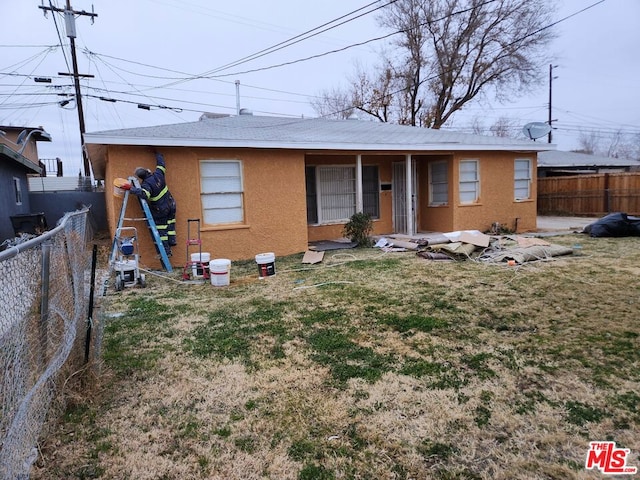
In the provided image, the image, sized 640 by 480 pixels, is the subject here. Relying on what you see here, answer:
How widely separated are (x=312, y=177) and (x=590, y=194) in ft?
45.1

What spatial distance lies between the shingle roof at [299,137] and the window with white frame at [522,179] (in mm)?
517

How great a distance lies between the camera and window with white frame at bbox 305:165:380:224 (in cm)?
1143

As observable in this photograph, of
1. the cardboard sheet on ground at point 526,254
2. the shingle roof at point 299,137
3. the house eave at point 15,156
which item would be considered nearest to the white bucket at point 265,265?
the shingle roof at point 299,137

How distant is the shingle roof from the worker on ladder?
566 mm

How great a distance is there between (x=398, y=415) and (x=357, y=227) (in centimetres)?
770

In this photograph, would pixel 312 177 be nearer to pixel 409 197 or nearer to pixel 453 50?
pixel 409 197

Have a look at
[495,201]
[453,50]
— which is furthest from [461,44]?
[495,201]

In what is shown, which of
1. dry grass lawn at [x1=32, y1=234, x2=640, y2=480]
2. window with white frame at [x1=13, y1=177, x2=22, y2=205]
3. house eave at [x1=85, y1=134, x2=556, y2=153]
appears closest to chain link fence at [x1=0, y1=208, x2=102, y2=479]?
dry grass lawn at [x1=32, y1=234, x2=640, y2=480]

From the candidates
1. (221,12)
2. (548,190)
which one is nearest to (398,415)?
(221,12)

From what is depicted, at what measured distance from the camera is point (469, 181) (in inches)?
482

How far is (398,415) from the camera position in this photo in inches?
108

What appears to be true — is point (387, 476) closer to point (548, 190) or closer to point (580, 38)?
point (580, 38)

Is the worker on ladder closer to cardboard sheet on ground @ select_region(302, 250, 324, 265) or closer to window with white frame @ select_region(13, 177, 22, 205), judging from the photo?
cardboard sheet on ground @ select_region(302, 250, 324, 265)

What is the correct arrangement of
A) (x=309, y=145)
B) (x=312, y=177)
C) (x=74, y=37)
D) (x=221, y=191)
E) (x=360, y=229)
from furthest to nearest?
(x=74, y=37), (x=312, y=177), (x=360, y=229), (x=309, y=145), (x=221, y=191)
